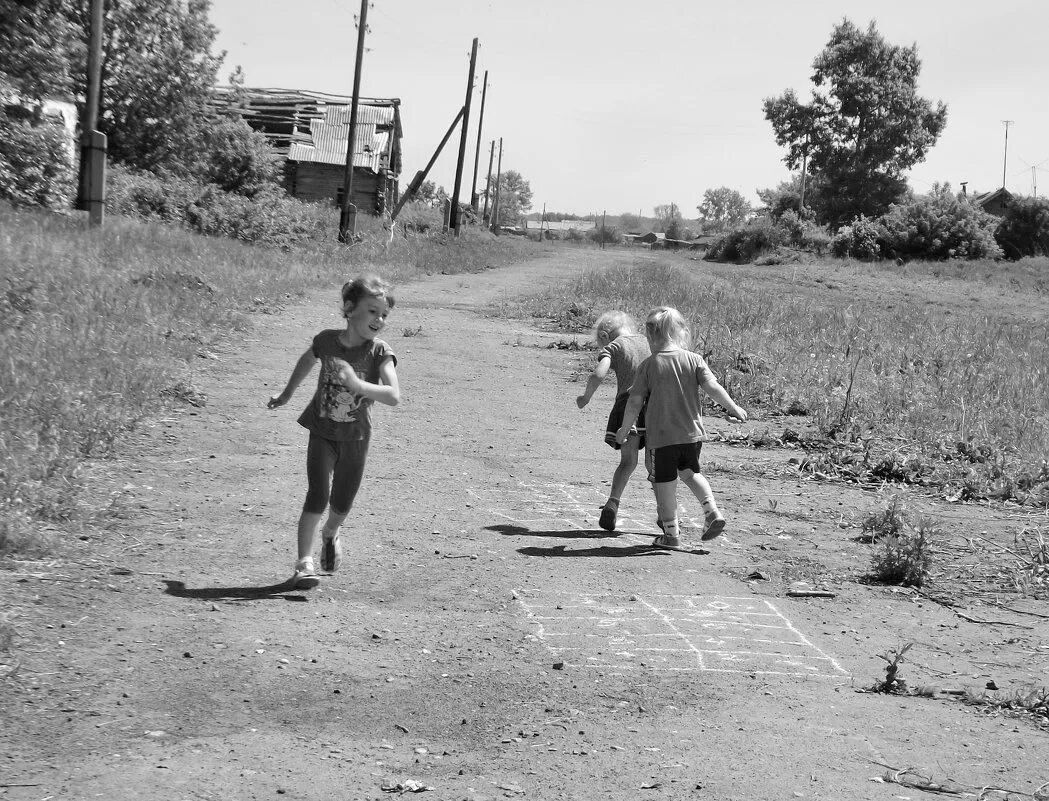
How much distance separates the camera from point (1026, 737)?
3.81 m

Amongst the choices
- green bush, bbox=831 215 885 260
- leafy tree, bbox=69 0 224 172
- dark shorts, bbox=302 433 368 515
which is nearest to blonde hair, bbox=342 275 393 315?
dark shorts, bbox=302 433 368 515

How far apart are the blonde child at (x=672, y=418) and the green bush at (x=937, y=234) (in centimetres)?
5066

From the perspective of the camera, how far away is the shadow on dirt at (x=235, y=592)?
482cm

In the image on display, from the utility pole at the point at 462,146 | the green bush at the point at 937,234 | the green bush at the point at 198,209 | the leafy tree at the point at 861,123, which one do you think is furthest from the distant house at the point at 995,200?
the green bush at the point at 198,209

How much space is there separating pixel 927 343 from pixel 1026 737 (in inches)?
521

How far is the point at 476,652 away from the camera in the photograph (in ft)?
14.6

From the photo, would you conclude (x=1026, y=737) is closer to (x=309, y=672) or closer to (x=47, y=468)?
(x=309, y=672)

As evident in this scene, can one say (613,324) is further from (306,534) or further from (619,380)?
(306,534)

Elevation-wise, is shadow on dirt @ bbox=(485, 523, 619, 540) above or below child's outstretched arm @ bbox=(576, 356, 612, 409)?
below

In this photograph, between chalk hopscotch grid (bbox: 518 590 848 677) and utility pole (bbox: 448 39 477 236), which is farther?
utility pole (bbox: 448 39 477 236)

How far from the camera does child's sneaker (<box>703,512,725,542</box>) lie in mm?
6186

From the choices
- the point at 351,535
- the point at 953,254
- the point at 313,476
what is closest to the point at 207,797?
the point at 313,476

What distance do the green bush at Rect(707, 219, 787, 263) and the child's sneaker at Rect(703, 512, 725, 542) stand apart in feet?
188

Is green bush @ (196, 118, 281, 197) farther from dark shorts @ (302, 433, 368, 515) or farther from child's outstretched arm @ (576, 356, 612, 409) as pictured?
dark shorts @ (302, 433, 368, 515)
